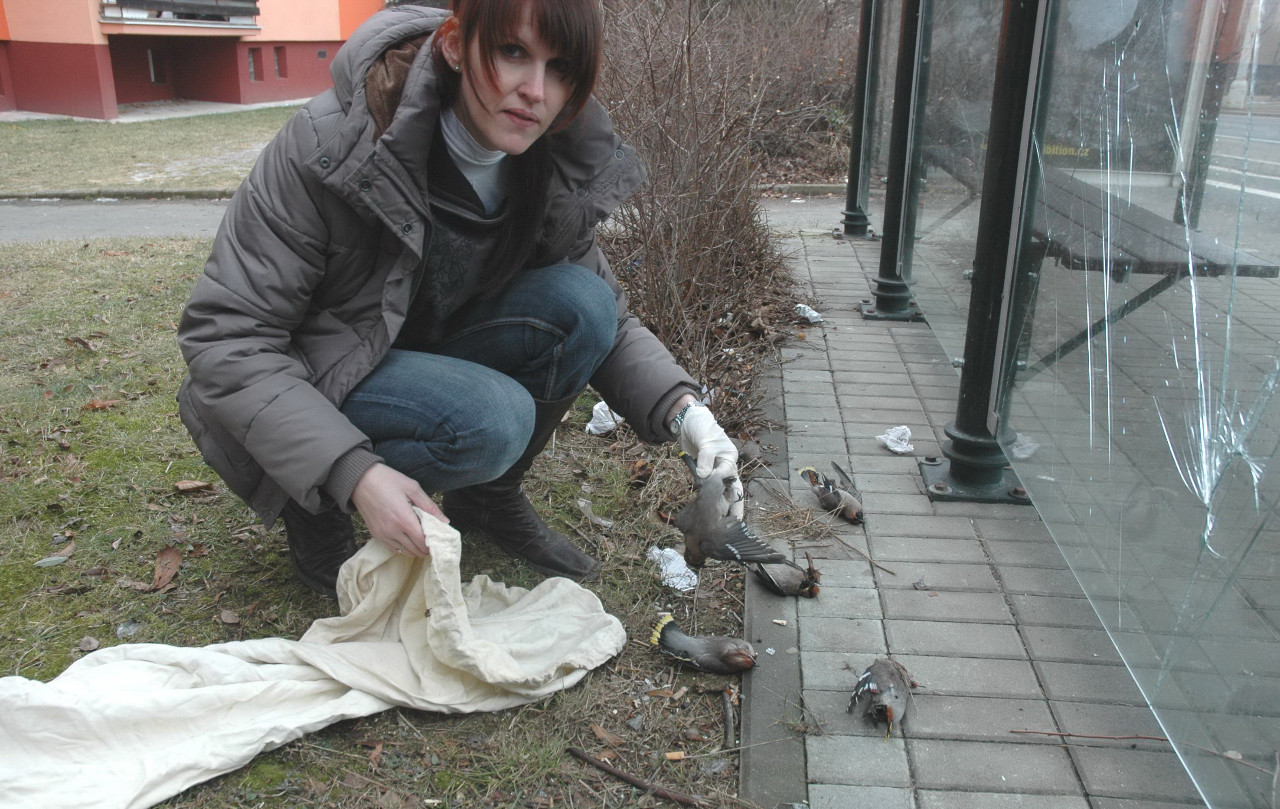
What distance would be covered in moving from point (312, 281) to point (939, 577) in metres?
1.76

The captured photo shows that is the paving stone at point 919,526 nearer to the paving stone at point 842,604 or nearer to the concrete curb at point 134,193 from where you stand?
the paving stone at point 842,604

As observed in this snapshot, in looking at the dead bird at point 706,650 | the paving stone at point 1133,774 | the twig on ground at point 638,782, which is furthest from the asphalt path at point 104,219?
the paving stone at point 1133,774

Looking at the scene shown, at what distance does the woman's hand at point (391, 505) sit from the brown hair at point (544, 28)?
80cm

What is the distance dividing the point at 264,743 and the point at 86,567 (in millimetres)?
1027

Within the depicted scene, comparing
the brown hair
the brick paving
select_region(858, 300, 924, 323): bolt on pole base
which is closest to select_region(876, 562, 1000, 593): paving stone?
the brick paving

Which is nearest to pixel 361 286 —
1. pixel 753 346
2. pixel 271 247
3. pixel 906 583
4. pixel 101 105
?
pixel 271 247

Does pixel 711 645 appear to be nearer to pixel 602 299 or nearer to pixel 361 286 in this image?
pixel 602 299

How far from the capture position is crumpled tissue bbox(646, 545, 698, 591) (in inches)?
105

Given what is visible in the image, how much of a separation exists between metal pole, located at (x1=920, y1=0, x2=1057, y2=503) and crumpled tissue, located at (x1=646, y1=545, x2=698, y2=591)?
0.93 metres

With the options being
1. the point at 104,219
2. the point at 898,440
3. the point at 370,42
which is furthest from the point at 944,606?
the point at 104,219

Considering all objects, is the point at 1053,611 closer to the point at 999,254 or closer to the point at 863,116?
the point at 999,254

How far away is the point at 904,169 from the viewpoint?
4.93 metres

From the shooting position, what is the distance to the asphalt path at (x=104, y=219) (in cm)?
749

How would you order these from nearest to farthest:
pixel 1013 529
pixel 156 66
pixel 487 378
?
pixel 487 378, pixel 1013 529, pixel 156 66
